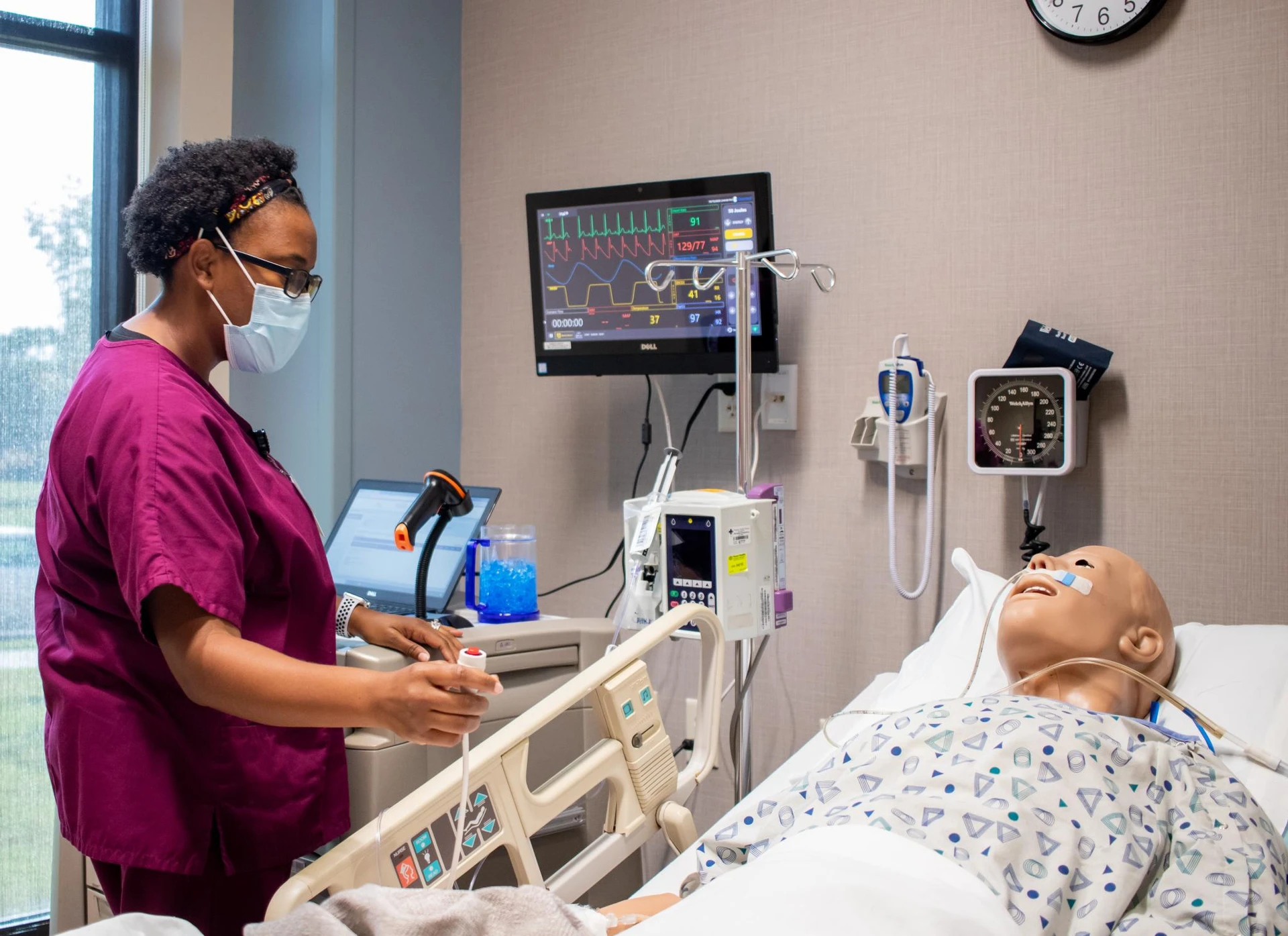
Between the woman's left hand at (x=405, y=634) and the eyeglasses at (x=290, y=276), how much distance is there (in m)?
0.52

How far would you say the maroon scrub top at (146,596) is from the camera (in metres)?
1.18

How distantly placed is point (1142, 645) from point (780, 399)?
0.92 m

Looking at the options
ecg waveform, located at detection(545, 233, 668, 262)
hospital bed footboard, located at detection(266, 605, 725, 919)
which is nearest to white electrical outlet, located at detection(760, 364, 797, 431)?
ecg waveform, located at detection(545, 233, 668, 262)

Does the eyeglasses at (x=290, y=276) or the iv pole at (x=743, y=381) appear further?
the iv pole at (x=743, y=381)

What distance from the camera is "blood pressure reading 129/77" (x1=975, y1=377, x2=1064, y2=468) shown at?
5.94 ft

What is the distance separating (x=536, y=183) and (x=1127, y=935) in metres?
2.11

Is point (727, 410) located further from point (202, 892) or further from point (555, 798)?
point (202, 892)

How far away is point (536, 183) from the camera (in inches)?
104

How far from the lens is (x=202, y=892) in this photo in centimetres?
134

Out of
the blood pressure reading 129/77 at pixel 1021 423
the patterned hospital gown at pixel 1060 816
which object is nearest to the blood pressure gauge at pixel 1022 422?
the blood pressure reading 129/77 at pixel 1021 423

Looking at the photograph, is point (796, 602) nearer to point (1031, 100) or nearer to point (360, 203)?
point (1031, 100)

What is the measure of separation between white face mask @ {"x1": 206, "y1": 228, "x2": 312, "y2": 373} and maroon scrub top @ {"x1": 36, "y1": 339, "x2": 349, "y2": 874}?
0.08 meters

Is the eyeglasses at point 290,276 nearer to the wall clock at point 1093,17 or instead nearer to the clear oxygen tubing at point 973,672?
the clear oxygen tubing at point 973,672

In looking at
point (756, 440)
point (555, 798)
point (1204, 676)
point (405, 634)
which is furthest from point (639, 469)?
point (1204, 676)
